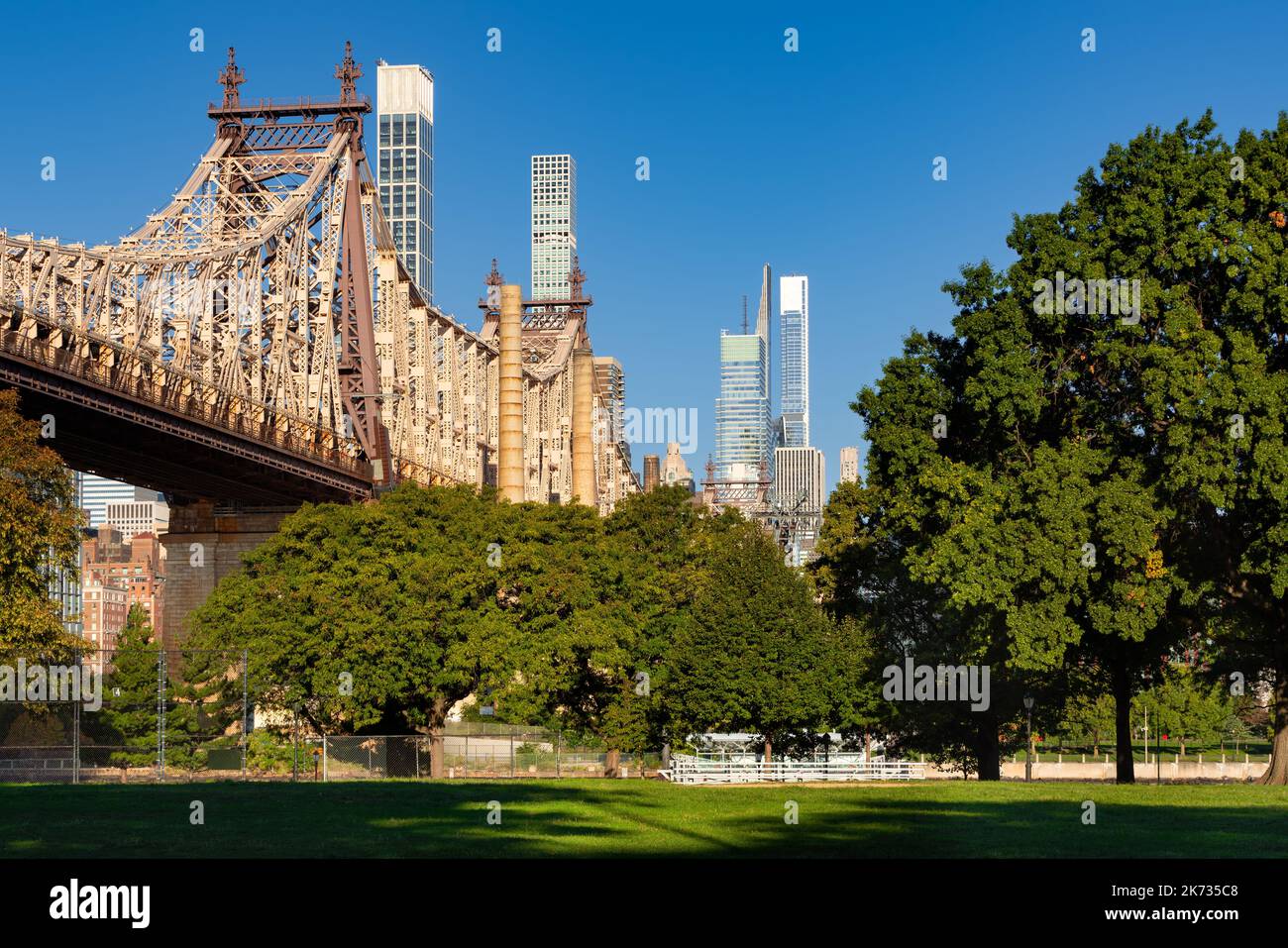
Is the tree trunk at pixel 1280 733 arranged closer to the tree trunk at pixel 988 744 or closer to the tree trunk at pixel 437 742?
the tree trunk at pixel 988 744

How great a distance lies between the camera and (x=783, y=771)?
2301 inches

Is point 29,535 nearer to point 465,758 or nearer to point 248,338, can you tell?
point 465,758

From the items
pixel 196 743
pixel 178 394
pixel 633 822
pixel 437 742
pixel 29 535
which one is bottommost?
pixel 196 743

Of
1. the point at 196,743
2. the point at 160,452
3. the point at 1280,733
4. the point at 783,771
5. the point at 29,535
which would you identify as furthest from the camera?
the point at 160,452

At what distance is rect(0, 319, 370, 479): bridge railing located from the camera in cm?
6775

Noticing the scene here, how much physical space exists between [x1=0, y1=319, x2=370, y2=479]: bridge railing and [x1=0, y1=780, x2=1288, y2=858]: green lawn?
32299 mm

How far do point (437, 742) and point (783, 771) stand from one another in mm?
13270

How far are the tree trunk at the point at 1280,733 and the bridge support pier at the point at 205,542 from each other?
63424 millimetres

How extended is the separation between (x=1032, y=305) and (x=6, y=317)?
37.6 m

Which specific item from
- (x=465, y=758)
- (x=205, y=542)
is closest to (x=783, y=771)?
(x=465, y=758)

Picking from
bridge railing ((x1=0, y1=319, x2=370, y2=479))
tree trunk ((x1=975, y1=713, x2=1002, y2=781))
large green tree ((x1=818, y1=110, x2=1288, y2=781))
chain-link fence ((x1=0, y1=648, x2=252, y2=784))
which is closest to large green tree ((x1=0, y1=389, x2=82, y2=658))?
chain-link fence ((x1=0, y1=648, x2=252, y2=784))

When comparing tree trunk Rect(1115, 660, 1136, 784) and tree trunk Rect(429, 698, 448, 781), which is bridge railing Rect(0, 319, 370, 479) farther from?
tree trunk Rect(1115, 660, 1136, 784)
